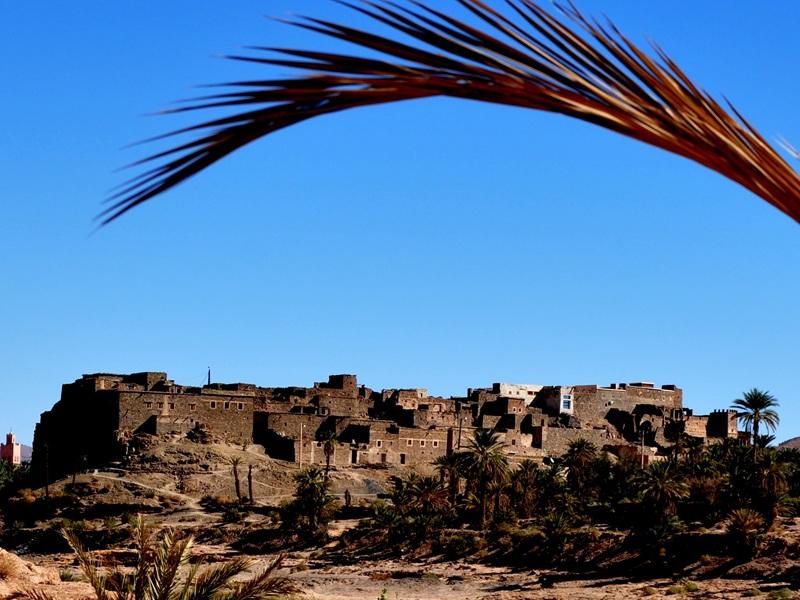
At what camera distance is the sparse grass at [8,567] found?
2017cm

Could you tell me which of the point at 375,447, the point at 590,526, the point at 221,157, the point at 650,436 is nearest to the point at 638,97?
the point at 221,157

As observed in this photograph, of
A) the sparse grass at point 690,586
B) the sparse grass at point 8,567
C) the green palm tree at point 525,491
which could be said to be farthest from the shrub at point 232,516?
the sparse grass at point 8,567

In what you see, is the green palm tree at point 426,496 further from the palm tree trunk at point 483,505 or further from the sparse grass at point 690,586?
the sparse grass at point 690,586

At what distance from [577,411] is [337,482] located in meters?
21.5

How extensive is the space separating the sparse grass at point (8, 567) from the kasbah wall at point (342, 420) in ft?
131

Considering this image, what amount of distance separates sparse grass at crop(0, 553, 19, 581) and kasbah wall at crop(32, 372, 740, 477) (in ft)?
131

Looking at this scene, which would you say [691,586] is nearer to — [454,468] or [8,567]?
[454,468]

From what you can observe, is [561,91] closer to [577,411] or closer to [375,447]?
[375,447]

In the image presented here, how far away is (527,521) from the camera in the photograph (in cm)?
5388

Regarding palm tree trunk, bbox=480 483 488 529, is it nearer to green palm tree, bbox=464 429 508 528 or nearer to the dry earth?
green palm tree, bbox=464 429 508 528

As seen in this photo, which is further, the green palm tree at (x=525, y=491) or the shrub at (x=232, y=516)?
the green palm tree at (x=525, y=491)

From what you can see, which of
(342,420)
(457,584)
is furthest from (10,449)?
(457,584)

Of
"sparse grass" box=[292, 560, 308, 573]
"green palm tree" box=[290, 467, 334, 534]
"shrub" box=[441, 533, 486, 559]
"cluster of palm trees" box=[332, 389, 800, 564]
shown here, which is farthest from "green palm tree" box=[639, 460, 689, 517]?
"green palm tree" box=[290, 467, 334, 534]

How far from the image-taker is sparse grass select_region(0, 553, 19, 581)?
2017cm
